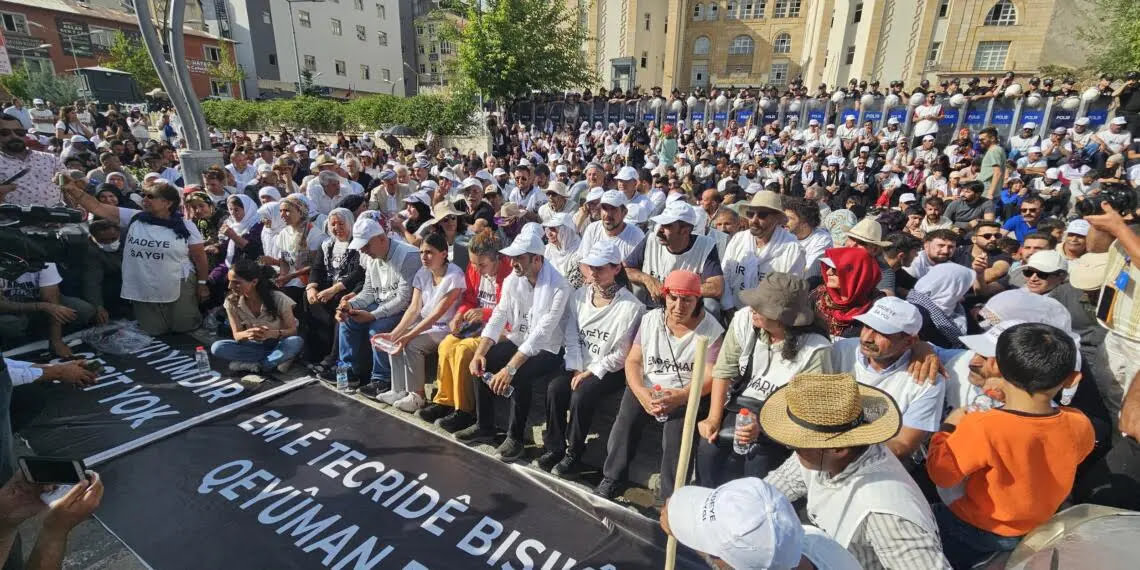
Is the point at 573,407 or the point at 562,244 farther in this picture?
the point at 562,244

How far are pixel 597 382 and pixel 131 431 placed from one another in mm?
3543

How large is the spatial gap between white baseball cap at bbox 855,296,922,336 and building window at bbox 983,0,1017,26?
42.6 meters

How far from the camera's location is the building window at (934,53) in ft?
108

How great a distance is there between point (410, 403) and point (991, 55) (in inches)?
1724

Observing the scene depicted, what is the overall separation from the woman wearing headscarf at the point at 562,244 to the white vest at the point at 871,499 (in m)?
3.45

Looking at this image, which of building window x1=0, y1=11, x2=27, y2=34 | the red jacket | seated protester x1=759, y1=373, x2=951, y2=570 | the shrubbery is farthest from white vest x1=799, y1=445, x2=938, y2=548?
building window x1=0, y1=11, x2=27, y2=34

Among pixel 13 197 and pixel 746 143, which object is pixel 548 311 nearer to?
pixel 13 197

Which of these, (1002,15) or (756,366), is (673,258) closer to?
(756,366)

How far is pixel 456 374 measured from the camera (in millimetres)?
4152

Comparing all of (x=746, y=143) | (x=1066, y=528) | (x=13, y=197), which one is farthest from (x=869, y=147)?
(x=13, y=197)

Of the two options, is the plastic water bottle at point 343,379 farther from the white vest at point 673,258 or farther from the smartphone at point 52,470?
the white vest at point 673,258

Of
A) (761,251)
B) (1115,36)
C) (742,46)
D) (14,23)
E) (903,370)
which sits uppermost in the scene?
(742,46)

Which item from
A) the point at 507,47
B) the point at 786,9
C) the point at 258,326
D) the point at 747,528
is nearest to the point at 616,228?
the point at 258,326

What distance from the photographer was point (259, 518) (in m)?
3.09
